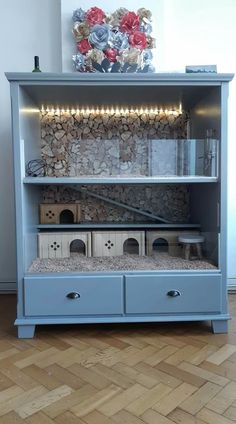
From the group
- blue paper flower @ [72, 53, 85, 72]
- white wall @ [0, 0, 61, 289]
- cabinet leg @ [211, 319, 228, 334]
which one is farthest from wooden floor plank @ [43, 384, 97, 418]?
blue paper flower @ [72, 53, 85, 72]

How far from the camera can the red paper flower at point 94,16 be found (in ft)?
5.82

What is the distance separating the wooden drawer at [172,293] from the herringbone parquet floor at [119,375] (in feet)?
0.45

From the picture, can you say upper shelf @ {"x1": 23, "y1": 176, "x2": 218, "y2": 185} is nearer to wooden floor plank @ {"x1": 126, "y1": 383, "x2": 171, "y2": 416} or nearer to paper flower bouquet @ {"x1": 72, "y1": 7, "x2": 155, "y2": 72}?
paper flower bouquet @ {"x1": 72, "y1": 7, "x2": 155, "y2": 72}

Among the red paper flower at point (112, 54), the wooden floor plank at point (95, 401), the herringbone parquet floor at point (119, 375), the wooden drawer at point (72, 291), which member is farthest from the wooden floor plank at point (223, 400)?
the red paper flower at point (112, 54)

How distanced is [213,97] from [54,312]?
125 cm

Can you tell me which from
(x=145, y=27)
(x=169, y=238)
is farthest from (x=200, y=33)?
(x=169, y=238)

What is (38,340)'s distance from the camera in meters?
1.51

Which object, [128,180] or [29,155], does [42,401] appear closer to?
[128,180]

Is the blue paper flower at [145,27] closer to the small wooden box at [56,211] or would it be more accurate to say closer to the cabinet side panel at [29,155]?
the cabinet side panel at [29,155]

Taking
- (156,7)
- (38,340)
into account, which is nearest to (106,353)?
(38,340)

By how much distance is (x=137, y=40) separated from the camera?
1.77 meters

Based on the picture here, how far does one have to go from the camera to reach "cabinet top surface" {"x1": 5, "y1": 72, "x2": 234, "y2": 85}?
143 cm

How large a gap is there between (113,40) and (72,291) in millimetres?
1305

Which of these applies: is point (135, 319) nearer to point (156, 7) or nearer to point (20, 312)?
point (20, 312)
